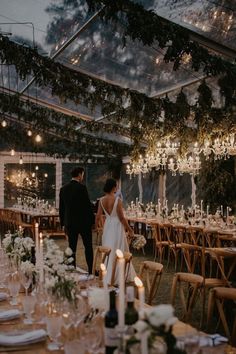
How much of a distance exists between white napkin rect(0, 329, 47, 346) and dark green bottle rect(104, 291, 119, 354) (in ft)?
1.77

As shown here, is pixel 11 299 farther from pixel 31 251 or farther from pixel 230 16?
pixel 230 16

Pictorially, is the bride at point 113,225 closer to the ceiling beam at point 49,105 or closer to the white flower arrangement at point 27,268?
the white flower arrangement at point 27,268

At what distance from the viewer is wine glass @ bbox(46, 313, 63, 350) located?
2348 millimetres

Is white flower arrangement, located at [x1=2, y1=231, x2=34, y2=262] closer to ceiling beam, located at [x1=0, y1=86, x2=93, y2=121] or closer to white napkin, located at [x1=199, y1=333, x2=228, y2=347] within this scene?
white napkin, located at [x1=199, y1=333, x2=228, y2=347]

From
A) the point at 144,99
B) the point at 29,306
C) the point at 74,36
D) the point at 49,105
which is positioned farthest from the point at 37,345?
the point at 49,105

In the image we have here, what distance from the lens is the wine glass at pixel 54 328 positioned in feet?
7.70

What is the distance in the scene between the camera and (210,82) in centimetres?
887

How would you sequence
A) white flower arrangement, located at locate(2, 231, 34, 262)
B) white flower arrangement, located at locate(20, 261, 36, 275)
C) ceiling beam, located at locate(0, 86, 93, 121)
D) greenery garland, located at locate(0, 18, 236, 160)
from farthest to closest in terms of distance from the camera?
ceiling beam, located at locate(0, 86, 93, 121) < greenery garland, located at locate(0, 18, 236, 160) < white flower arrangement, located at locate(2, 231, 34, 262) < white flower arrangement, located at locate(20, 261, 36, 275)

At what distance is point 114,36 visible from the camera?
855 centimetres

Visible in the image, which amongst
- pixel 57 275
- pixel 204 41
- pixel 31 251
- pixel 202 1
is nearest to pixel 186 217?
pixel 204 41

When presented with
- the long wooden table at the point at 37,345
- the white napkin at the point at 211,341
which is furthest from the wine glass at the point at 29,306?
the white napkin at the point at 211,341

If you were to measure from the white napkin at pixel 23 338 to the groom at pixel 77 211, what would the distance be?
475 centimetres

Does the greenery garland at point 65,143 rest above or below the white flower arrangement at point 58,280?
above

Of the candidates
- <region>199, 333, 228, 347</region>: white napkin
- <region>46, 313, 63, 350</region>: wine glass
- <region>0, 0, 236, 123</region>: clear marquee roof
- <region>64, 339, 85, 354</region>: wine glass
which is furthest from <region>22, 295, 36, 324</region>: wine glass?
<region>0, 0, 236, 123</region>: clear marquee roof
